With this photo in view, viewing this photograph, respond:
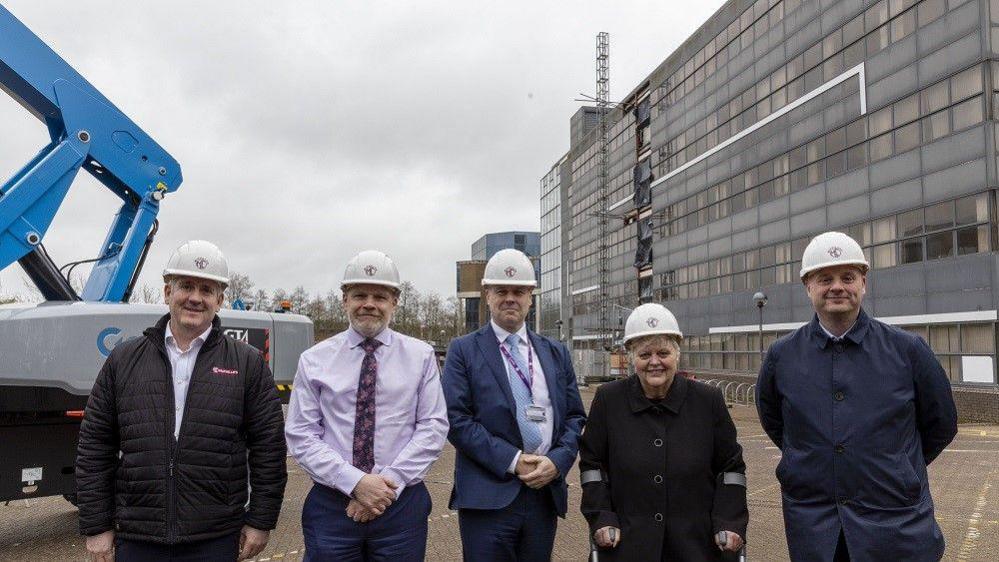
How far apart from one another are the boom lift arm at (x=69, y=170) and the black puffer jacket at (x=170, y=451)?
414 cm

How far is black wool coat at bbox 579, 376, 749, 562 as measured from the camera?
3.50 metres

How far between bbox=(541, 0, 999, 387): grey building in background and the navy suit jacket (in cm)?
2047

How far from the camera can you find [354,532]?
3459mm

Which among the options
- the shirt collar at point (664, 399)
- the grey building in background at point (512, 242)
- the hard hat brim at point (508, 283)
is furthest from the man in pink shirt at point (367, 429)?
the grey building in background at point (512, 242)

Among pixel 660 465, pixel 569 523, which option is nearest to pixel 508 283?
pixel 660 465

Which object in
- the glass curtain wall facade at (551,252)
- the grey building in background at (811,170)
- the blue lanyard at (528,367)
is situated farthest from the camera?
the glass curtain wall facade at (551,252)

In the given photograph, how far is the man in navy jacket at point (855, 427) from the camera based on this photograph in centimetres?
330

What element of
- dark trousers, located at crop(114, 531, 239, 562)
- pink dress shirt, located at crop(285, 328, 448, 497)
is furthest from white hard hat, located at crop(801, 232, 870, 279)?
dark trousers, located at crop(114, 531, 239, 562)

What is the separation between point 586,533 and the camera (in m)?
7.18

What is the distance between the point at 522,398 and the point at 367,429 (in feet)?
2.79

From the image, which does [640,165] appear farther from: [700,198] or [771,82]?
[771,82]

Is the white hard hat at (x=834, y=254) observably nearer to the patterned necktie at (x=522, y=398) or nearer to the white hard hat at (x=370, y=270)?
the patterned necktie at (x=522, y=398)

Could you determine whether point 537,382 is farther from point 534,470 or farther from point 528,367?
point 534,470

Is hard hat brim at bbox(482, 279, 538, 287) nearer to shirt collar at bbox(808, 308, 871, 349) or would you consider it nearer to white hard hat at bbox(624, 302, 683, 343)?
white hard hat at bbox(624, 302, 683, 343)
